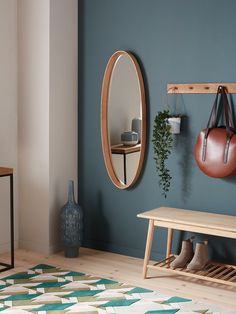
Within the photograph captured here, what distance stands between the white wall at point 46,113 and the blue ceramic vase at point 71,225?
0.51ft

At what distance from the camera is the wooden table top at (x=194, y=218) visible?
3.70 meters

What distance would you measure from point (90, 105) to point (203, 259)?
1625mm

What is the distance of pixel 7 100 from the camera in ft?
15.1

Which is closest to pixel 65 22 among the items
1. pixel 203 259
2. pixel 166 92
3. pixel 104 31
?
pixel 104 31

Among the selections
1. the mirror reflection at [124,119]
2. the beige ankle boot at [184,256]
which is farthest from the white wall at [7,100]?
the beige ankle boot at [184,256]

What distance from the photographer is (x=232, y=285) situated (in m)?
3.74

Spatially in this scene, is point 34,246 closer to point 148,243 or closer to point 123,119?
point 148,243

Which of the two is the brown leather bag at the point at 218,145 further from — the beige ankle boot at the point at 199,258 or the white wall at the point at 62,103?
the white wall at the point at 62,103

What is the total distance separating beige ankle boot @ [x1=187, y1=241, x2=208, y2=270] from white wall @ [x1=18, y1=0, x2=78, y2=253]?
4.25ft

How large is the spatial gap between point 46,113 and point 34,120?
149mm

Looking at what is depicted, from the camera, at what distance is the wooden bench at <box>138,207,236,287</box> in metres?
3.69

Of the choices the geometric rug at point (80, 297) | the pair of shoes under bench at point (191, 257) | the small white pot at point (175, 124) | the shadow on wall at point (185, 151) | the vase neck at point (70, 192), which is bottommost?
the geometric rug at point (80, 297)

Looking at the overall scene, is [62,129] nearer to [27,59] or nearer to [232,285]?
[27,59]

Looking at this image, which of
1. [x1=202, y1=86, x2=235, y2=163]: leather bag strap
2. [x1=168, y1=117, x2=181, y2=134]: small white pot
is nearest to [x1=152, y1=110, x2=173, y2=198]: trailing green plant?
[x1=168, y1=117, x2=181, y2=134]: small white pot
